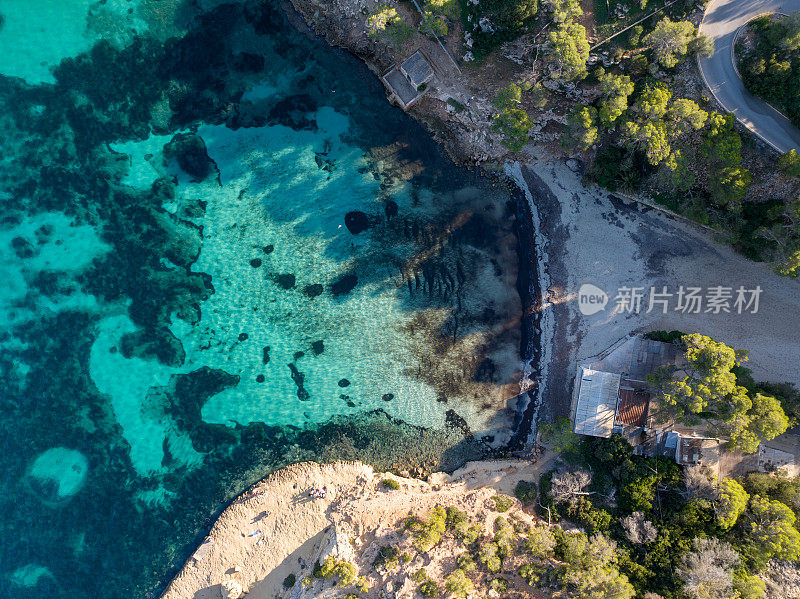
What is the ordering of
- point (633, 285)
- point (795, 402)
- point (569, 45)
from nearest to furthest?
point (569, 45) < point (795, 402) < point (633, 285)

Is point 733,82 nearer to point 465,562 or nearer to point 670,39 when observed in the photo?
point 670,39

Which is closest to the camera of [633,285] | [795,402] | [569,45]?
[569,45]

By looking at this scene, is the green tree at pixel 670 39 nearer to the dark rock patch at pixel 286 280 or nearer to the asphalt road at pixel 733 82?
the asphalt road at pixel 733 82

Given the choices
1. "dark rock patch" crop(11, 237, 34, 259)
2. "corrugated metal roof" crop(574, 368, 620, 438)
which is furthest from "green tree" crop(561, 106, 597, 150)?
"dark rock patch" crop(11, 237, 34, 259)

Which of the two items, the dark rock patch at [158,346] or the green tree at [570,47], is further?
the dark rock patch at [158,346]

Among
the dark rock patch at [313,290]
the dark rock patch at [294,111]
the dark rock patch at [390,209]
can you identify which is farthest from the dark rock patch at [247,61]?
the dark rock patch at [313,290]

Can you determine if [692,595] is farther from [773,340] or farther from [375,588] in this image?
[375,588]

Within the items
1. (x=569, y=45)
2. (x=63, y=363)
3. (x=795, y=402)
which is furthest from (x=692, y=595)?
(x=63, y=363)
